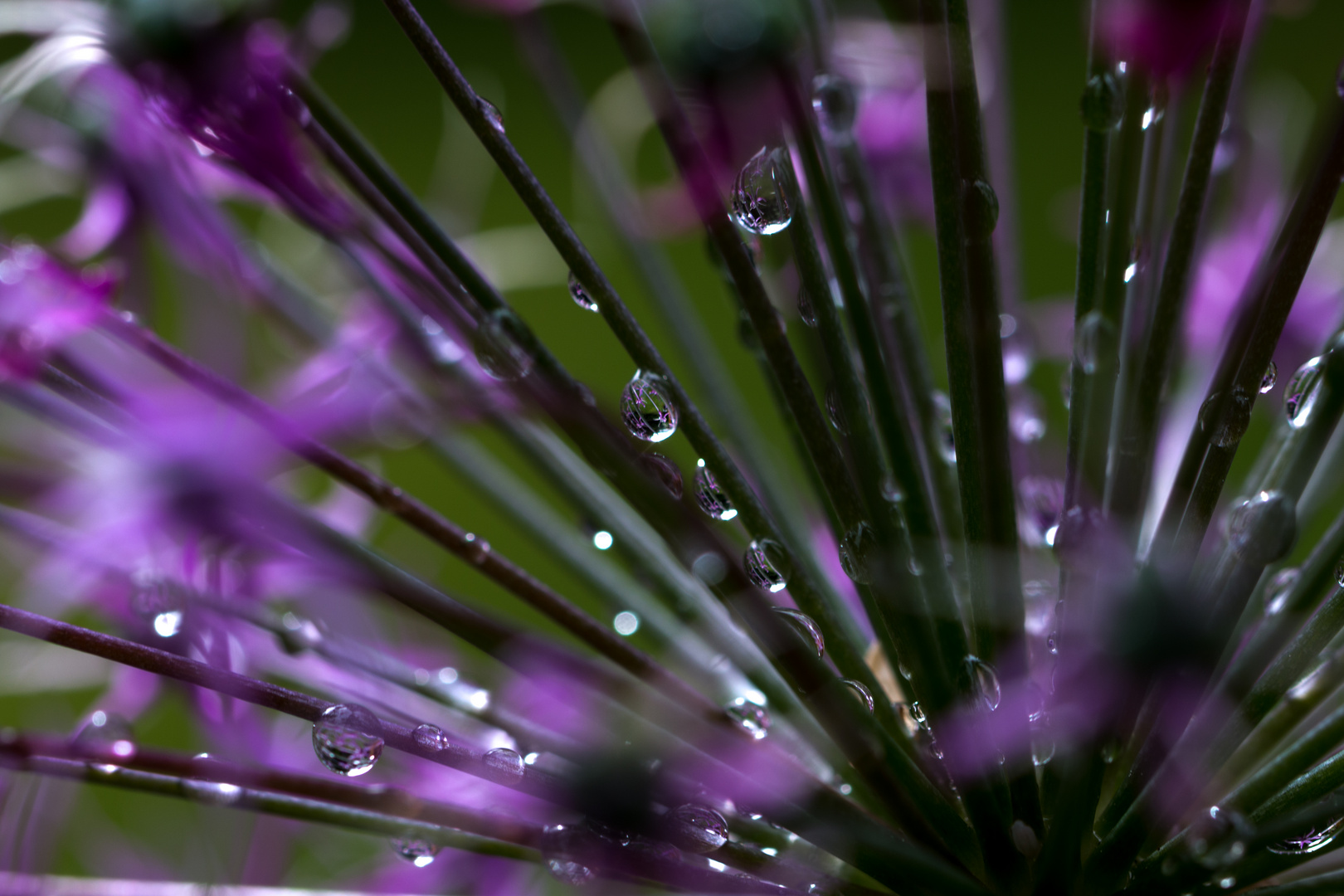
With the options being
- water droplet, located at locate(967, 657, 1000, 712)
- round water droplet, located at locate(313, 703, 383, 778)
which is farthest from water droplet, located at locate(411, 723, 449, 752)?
water droplet, located at locate(967, 657, 1000, 712)

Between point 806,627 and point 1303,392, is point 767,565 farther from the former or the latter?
point 1303,392

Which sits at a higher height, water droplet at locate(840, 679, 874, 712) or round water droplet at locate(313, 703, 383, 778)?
water droplet at locate(840, 679, 874, 712)

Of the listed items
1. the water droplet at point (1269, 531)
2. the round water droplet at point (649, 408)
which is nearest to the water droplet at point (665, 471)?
the round water droplet at point (649, 408)

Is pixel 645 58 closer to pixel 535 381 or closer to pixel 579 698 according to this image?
pixel 535 381

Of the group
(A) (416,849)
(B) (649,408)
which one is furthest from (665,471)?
(A) (416,849)

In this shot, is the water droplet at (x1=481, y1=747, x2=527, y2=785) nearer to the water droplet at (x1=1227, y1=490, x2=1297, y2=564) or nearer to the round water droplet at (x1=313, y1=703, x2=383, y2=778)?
the round water droplet at (x1=313, y1=703, x2=383, y2=778)

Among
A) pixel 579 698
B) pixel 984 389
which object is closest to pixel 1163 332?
pixel 984 389
